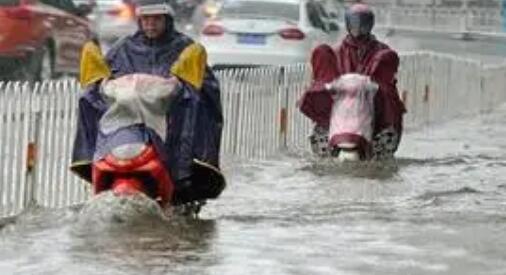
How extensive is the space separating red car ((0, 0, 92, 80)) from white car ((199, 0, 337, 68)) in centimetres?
196

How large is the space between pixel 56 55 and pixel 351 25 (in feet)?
27.3

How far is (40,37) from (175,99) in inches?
444

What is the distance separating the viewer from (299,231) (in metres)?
9.87

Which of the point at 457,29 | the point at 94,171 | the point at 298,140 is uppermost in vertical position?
the point at 94,171

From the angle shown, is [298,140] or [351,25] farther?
[298,140]

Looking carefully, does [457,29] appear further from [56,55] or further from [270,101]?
[270,101]

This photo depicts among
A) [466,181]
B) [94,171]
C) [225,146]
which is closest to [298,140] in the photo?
[225,146]

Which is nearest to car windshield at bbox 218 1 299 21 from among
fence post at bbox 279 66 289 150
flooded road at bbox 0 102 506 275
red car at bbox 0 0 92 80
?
red car at bbox 0 0 92 80

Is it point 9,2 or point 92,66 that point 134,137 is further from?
point 9,2

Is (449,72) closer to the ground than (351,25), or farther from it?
closer to the ground

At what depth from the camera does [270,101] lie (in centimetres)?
1552

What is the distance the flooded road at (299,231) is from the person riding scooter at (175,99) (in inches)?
14.0

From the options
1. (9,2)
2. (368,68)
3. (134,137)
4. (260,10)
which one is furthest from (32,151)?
(260,10)

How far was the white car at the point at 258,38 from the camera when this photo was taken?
2175 cm
